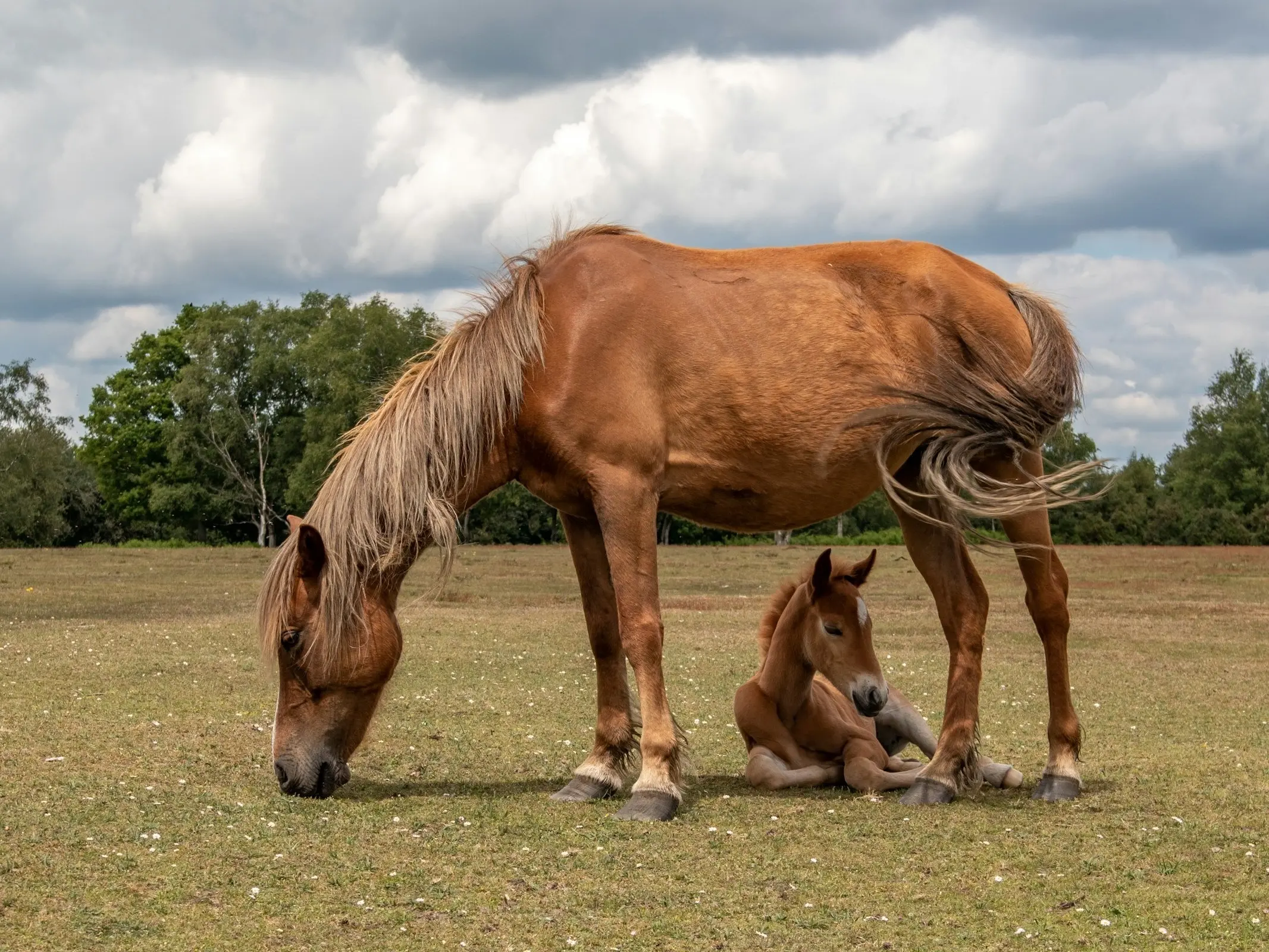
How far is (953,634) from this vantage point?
7.51 metres

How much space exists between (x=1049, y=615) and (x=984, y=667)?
7.33 meters

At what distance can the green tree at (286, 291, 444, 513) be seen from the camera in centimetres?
6228

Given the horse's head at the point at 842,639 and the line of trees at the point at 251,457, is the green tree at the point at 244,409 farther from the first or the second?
the horse's head at the point at 842,639

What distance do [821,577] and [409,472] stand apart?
2544 millimetres

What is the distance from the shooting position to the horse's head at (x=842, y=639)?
728cm

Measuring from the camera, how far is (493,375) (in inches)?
266

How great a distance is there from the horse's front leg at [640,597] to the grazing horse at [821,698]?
1151mm

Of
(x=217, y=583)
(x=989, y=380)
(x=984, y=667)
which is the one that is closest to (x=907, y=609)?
(x=984, y=667)

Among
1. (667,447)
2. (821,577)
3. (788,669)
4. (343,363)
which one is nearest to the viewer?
(667,447)

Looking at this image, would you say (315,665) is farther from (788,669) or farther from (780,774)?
(788,669)

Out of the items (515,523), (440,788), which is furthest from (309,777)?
(515,523)

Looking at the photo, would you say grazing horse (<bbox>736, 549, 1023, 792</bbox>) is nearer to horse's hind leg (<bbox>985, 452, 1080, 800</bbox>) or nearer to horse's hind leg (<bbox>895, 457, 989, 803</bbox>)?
horse's hind leg (<bbox>895, 457, 989, 803</bbox>)

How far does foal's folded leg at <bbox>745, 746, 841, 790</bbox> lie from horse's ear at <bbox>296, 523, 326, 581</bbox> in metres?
2.78

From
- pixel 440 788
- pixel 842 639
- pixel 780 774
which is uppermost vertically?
pixel 842 639
